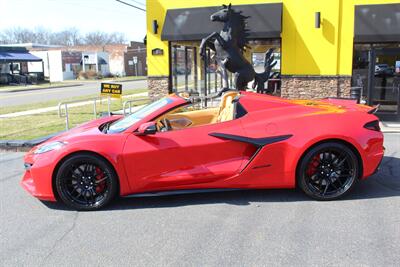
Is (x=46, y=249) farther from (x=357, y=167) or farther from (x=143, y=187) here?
(x=357, y=167)

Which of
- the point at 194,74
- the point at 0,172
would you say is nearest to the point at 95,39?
the point at 194,74

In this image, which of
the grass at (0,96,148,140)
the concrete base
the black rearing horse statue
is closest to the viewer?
the grass at (0,96,148,140)

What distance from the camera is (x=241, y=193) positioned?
5.31 meters

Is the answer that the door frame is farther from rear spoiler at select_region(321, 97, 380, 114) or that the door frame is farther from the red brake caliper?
the red brake caliper

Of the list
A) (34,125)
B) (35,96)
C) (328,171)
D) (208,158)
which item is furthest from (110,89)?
(35,96)

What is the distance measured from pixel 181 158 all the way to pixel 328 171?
1.74 meters

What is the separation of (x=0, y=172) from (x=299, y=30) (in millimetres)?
10307

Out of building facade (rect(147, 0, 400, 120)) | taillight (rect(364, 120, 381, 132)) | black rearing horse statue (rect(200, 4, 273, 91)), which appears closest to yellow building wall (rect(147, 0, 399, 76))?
building facade (rect(147, 0, 400, 120))

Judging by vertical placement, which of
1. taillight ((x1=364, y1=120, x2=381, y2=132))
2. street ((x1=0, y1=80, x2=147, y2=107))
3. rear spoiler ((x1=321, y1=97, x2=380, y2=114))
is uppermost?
rear spoiler ((x1=321, y1=97, x2=380, y2=114))

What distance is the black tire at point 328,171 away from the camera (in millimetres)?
4891

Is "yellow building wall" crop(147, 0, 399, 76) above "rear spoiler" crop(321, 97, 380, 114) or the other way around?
above

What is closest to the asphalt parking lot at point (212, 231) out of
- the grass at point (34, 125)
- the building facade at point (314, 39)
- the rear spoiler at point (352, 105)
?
the rear spoiler at point (352, 105)

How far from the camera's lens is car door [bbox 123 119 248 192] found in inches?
189

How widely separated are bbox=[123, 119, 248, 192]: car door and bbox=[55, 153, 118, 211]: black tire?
0.26 meters
